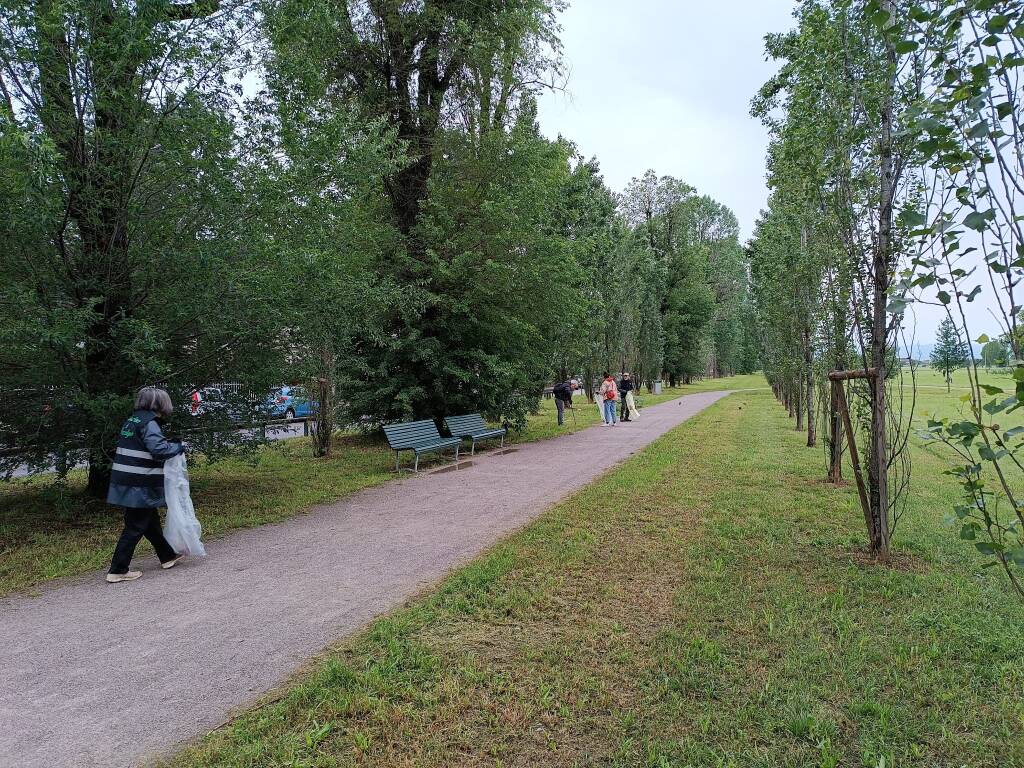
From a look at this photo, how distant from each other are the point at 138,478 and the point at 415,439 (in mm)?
5793

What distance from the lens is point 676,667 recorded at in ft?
11.3

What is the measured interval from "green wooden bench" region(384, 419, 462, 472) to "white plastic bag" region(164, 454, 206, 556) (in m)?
4.83

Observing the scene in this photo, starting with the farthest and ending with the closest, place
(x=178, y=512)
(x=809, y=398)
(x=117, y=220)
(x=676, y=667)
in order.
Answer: (x=809, y=398) → (x=117, y=220) → (x=178, y=512) → (x=676, y=667)

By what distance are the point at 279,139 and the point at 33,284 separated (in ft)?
10.7

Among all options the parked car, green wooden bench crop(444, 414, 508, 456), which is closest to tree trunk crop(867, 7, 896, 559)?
the parked car

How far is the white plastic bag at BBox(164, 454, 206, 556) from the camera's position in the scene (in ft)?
17.6

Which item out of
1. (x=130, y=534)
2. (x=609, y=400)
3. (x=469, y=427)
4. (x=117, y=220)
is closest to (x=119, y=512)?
(x=130, y=534)

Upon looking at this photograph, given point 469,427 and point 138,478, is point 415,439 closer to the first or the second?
point 469,427

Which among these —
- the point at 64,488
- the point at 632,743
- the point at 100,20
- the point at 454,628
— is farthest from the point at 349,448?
the point at 632,743

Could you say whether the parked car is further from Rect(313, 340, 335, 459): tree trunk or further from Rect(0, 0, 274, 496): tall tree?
Rect(313, 340, 335, 459): tree trunk

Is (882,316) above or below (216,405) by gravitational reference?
above

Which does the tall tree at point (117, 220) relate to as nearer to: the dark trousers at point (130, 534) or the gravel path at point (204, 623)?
the dark trousers at point (130, 534)

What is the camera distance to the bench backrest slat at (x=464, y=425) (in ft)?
40.0

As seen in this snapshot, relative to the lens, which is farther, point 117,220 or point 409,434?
point 409,434
